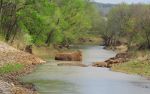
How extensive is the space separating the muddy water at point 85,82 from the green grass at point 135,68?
6.67 feet

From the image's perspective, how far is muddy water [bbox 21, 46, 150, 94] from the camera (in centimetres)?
2761

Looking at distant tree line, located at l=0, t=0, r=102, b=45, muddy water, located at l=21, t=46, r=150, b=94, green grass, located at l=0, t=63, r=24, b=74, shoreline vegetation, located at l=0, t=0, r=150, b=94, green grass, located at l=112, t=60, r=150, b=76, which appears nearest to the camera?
muddy water, located at l=21, t=46, r=150, b=94

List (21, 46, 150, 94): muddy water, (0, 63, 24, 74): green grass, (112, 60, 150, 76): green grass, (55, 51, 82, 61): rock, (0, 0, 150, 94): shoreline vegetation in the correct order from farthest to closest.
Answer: (55, 51, 82, 61): rock < (0, 0, 150, 94): shoreline vegetation < (112, 60, 150, 76): green grass < (0, 63, 24, 74): green grass < (21, 46, 150, 94): muddy water

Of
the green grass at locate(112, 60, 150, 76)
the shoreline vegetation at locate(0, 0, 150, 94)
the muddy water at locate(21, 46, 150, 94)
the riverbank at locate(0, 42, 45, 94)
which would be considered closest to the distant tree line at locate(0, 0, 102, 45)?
the shoreline vegetation at locate(0, 0, 150, 94)

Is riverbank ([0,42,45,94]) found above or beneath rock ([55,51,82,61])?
above


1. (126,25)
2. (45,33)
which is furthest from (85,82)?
(126,25)

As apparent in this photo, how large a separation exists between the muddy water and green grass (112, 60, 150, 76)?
80.1 inches

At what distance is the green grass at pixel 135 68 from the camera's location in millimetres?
40406

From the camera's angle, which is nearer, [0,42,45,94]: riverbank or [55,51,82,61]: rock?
[0,42,45,94]: riverbank

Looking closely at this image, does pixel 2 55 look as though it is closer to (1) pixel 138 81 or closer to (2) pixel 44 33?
(1) pixel 138 81

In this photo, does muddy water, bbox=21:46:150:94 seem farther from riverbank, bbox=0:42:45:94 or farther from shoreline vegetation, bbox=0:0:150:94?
shoreline vegetation, bbox=0:0:150:94

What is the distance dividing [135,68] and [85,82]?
1135 cm

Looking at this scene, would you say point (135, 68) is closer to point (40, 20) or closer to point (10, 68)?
point (10, 68)

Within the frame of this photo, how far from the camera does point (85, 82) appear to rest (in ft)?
107
